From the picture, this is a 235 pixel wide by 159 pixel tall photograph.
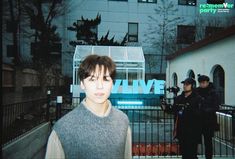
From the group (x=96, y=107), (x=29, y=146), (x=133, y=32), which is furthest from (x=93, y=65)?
(x=133, y=32)

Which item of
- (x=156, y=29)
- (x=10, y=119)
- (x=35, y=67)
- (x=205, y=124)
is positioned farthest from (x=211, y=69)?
(x=156, y=29)

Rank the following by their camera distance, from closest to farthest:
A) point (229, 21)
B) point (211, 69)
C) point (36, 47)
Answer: point (211, 69) → point (36, 47) → point (229, 21)

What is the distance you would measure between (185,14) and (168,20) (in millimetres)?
1271

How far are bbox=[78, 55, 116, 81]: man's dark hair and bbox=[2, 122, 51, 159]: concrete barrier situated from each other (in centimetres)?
293

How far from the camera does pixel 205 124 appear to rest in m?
4.11

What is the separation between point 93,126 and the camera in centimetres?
148

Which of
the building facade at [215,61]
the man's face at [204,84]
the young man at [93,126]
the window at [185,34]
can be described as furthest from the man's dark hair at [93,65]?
the window at [185,34]

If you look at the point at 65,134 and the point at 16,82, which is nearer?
the point at 65,134

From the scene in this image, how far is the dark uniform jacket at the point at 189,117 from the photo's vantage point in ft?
12.5

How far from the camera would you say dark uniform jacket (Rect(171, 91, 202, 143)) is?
380cm

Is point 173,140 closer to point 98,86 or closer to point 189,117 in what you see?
point 189,117

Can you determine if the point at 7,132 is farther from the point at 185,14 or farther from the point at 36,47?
the point at 185,14

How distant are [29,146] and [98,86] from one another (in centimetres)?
412

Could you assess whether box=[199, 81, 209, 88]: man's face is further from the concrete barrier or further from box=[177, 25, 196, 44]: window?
box=[177, 25, 196, 44]: window
